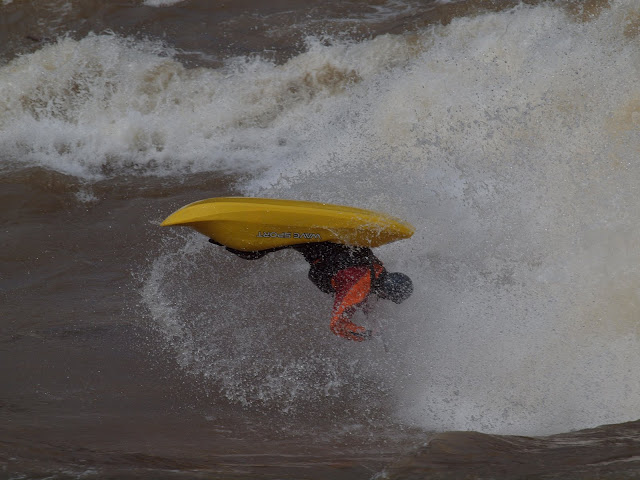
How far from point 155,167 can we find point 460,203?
3304mm

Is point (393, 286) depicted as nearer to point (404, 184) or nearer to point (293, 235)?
point (293, 235)

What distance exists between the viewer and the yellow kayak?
404 centimetres

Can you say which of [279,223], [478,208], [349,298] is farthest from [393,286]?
[478,208]

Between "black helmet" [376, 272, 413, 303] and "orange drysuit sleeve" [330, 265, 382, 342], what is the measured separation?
14 centimetres

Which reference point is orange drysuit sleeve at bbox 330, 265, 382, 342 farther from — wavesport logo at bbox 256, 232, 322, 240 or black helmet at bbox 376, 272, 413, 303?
wavesport logo at bbox 256, 232, 322, 240

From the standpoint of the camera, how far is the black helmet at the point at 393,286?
169 inches

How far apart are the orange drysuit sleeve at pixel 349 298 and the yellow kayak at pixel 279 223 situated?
0.20 m

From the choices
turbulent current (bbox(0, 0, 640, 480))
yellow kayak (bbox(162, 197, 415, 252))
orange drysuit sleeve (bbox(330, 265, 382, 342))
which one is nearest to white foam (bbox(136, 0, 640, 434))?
turbulent current (bbox(0, 0, 640, 480))

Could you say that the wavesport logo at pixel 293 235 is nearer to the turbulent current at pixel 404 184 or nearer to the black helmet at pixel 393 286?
the black helmet at pixel 393 286

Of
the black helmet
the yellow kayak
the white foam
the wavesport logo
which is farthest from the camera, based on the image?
Result: the white foam

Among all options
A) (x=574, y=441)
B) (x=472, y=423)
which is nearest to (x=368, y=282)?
(x=472, y=423)

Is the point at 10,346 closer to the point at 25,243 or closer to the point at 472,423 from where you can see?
the point at 25,243

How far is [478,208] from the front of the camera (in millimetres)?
5566

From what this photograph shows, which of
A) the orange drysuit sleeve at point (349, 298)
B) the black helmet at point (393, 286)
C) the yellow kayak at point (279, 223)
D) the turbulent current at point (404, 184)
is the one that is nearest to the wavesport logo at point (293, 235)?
the yellow kayak at point (279, 223)
